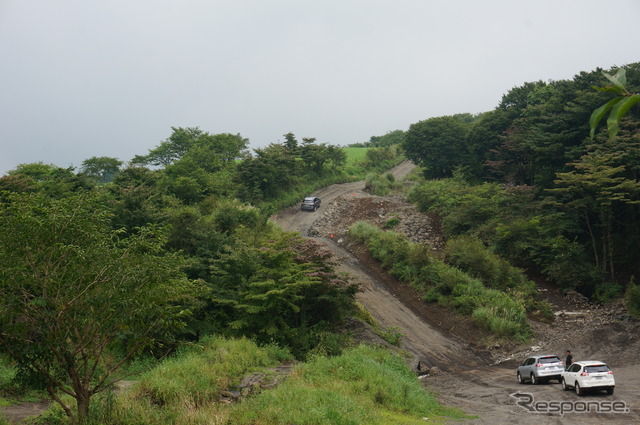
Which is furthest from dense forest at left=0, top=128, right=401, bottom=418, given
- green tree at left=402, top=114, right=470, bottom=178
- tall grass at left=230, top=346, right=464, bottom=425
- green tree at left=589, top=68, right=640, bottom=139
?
green tree at left=402, top=114, right=470, bottom=178

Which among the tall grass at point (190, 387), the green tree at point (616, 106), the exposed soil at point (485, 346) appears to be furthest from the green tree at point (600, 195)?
the green tree at point (616, 106)

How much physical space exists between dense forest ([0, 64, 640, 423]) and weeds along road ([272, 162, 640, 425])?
9.81 feet

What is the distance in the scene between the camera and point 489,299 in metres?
29.4

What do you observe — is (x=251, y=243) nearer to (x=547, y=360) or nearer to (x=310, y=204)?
(x=547, y=360)

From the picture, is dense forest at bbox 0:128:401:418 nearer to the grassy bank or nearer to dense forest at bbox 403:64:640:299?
the grassy bank

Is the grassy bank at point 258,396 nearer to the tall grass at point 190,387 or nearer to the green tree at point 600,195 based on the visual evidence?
the tall grass at point 190,387

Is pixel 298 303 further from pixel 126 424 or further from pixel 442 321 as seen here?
pixel 126 424

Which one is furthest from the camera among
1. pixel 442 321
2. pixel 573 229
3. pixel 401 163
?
pixel 401 163

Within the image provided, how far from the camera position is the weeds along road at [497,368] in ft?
48.1

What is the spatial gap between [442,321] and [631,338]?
32.4 feet

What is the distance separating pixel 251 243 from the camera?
26.6 meters

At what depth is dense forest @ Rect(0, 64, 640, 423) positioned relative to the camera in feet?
32.0

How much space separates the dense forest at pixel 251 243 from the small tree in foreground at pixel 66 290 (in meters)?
0.04

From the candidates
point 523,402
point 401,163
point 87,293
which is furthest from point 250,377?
point 401,163
